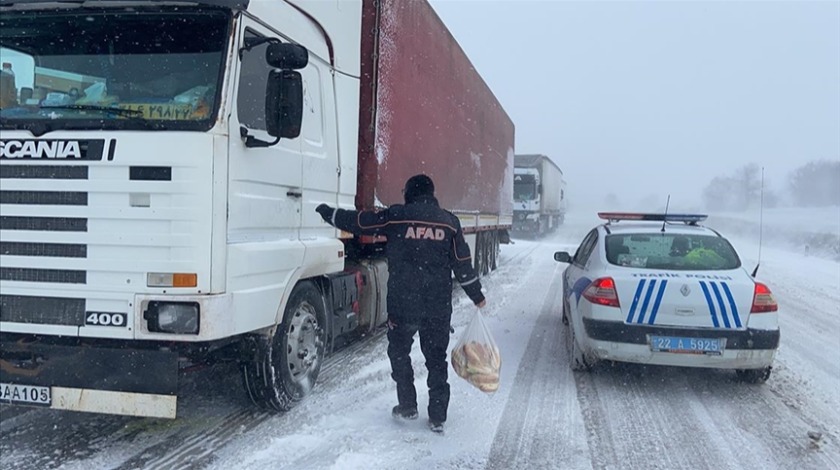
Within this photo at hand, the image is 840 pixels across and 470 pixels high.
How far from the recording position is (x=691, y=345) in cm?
534

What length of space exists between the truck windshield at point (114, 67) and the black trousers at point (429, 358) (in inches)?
77.4

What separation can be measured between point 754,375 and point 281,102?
4774 millimetres

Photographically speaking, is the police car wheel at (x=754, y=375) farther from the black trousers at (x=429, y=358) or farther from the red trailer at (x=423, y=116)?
the red trailer at (x=423, y=116)

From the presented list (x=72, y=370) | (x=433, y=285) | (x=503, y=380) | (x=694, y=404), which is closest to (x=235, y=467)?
(x=72, y=370)

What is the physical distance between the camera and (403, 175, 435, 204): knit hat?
179 inches

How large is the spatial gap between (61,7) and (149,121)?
98 centimetres

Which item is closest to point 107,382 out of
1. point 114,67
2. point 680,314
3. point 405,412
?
point 114,67

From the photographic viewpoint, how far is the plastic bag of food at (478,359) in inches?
181

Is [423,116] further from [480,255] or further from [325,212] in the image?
[480,255]

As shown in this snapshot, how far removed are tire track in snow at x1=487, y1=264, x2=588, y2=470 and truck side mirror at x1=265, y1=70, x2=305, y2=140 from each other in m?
2.47

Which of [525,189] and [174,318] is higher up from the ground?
[525,189]

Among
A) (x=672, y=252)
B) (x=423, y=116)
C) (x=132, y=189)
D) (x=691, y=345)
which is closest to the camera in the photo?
(x=132, y=189)

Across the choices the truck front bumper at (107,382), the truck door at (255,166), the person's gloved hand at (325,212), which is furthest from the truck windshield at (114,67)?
the truck front bumper at (107,382)

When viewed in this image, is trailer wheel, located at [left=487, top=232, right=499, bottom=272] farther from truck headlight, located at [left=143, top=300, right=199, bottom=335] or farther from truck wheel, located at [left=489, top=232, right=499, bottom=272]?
truck headlight, located at [left=143, top=300, right=199, bottom=335]
